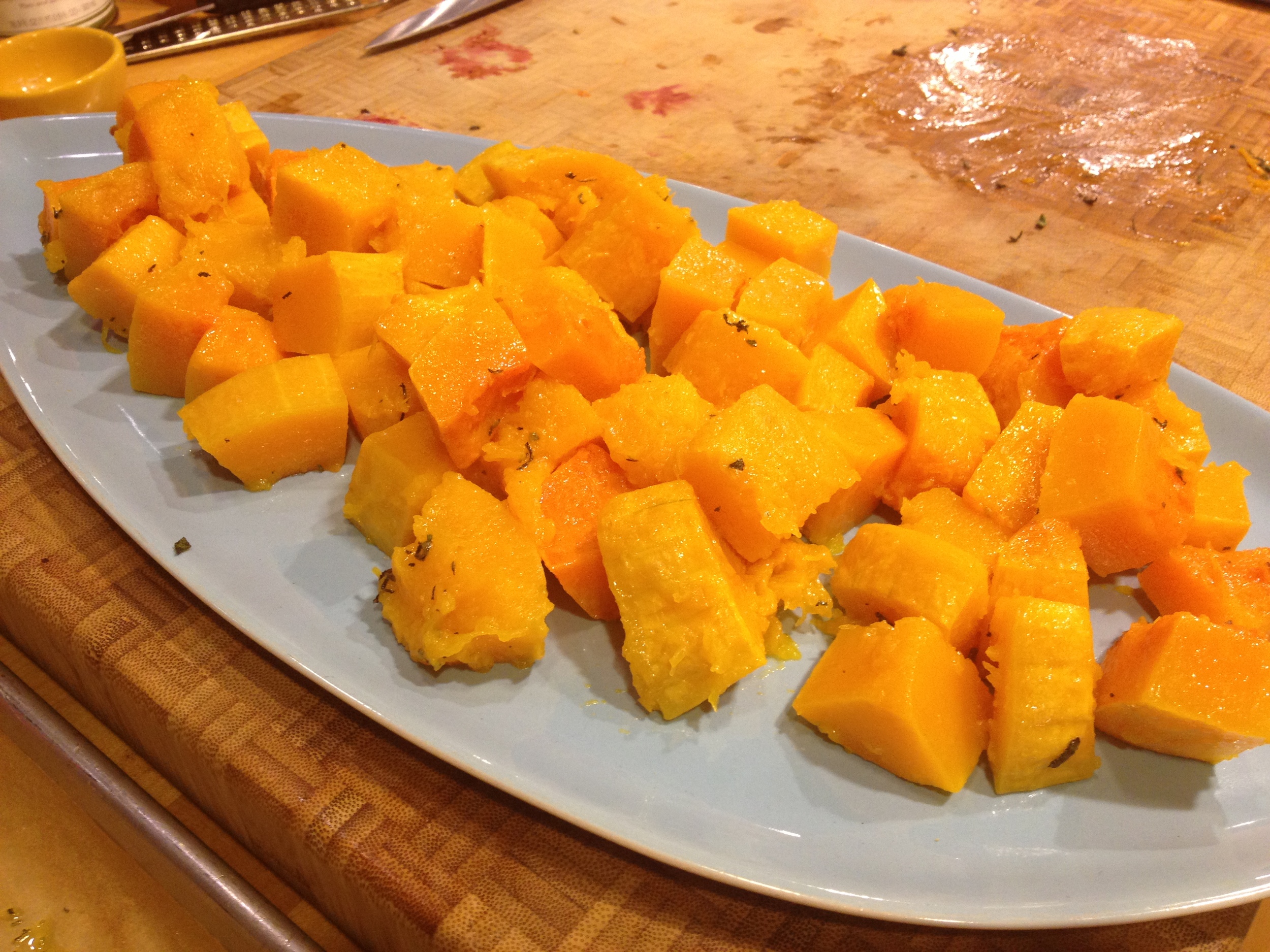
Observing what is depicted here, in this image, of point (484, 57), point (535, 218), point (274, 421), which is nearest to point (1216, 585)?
point (535, 218)

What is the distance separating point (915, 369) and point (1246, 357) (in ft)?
3.38

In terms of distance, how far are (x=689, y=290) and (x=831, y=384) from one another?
31cm

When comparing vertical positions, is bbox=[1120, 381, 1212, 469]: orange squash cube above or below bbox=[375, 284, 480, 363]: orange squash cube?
below

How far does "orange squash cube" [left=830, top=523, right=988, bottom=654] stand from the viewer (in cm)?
131

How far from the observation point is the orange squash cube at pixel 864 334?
168 cm

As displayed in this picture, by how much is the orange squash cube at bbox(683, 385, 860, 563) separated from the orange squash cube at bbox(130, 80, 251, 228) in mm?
1200

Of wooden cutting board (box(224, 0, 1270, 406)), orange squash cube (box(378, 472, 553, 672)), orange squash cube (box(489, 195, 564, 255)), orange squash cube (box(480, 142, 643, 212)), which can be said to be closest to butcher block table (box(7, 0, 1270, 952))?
wooden cutting board (box(224, 0, 1270, 406))

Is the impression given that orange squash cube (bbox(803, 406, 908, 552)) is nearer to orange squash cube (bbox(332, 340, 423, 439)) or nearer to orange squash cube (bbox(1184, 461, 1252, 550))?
orange squash cube (bbox(1184, 461, 1252, 550))

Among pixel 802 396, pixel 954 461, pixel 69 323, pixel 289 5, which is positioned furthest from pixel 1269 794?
pixel 289 5

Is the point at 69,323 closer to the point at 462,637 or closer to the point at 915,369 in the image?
the point at 462,637

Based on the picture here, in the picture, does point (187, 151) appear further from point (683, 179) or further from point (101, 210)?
point (683, 179)

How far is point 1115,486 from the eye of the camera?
1356 mm

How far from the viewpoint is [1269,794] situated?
4.05ft

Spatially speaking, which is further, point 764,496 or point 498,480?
point 498,480
